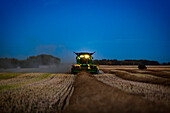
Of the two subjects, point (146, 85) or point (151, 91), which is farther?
point (146, 85)

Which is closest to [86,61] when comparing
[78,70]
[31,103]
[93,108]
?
[78,70]

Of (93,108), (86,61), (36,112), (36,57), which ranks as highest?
(36,57)

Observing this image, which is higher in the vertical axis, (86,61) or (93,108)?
(86,61)

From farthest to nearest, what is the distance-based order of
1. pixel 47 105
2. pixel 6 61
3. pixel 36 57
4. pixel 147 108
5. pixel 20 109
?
pixel 36 57 → pixel 6 61 → pixel 47 105 → pixel 20 109 → pixel 147 108

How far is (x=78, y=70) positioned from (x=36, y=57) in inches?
2663

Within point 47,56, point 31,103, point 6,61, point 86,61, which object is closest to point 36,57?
point 47,56

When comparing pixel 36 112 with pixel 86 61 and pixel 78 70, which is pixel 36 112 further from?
pixel 86 61

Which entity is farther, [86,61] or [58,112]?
[86,61]

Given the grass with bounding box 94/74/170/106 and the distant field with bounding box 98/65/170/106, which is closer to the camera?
the grass with bounding box 94/74/170/106

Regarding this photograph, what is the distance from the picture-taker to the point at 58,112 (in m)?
3.13

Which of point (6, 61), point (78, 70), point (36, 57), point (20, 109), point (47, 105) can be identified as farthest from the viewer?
point (36, 57)

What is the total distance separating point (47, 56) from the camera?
81.2m

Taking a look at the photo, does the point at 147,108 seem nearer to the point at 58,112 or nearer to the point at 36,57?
the point at 58,112

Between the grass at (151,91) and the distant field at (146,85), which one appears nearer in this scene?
the grass at (151,91)
